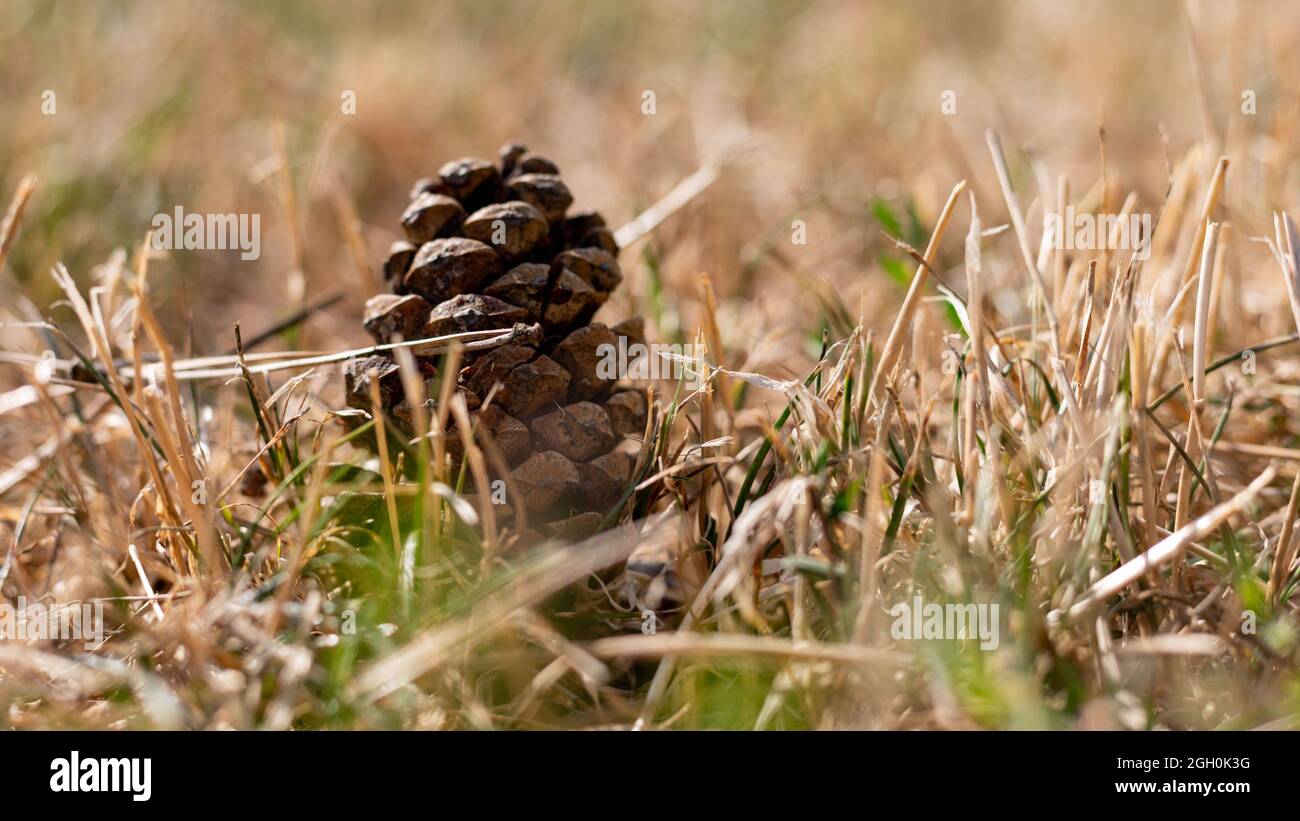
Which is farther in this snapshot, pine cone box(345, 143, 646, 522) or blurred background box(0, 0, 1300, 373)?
blurred background box(0, 0, 1300, 373)

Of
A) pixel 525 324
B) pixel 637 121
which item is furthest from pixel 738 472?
pixel 637 121

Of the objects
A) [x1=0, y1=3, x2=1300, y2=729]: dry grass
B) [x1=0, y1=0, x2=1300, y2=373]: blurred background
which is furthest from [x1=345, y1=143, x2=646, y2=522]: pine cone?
[x1=0, y1=0, x2=1300, y2=373]: blurred background

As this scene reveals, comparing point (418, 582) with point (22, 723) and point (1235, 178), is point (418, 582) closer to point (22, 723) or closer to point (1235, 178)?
point (22, 723)

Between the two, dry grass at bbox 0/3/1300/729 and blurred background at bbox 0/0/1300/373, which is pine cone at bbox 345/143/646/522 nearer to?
dry grass at bbox 0/3/1300/729

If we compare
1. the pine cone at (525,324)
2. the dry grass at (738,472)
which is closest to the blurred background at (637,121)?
the dry grass at (738,472)

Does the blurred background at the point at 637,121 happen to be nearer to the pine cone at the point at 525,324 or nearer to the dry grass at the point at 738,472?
the dry grass at the point at 738,472

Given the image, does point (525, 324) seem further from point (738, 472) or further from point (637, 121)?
point (637, 121)
